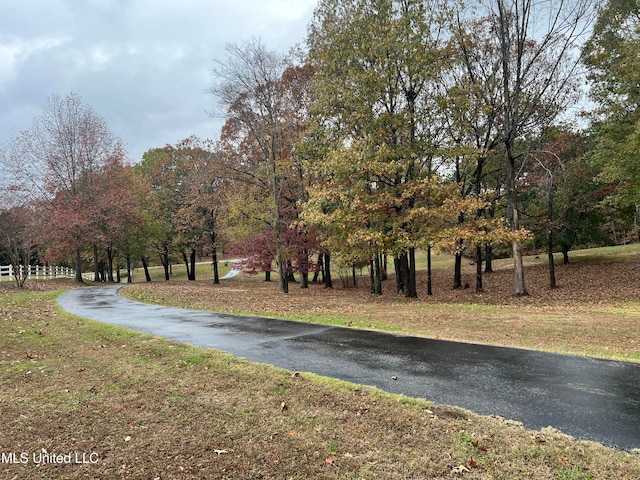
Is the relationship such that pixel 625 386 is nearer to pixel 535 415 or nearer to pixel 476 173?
pixel 535 415

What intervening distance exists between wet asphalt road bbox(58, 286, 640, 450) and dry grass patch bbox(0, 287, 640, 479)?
0.40m

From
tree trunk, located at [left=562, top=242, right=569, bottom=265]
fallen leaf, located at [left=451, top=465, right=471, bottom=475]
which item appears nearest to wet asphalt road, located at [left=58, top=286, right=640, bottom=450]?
fallen leaf, located at [left=451, top=465, right=471, bottom=475]

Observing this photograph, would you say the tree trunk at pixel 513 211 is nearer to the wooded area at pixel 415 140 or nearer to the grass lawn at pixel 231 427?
the wooded area at pixel 415 140

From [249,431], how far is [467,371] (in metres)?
3.20

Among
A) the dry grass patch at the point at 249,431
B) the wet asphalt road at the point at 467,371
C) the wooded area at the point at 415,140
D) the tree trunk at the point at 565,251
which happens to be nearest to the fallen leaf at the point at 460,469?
the dry grass patch at the point at 249,431

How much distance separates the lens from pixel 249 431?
3.65m

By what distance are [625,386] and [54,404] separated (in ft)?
21.5

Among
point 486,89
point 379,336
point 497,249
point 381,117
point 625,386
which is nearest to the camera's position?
point 625,386

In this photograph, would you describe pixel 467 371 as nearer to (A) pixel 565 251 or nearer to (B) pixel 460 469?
(B) pixel 460 469

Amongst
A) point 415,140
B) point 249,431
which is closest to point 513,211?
point 415,140

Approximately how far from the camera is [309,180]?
20922mm

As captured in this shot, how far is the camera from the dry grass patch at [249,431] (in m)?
3.02

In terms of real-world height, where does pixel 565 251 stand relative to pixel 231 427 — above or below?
above

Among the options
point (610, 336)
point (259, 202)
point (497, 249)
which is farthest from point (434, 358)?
point (497, 249)
